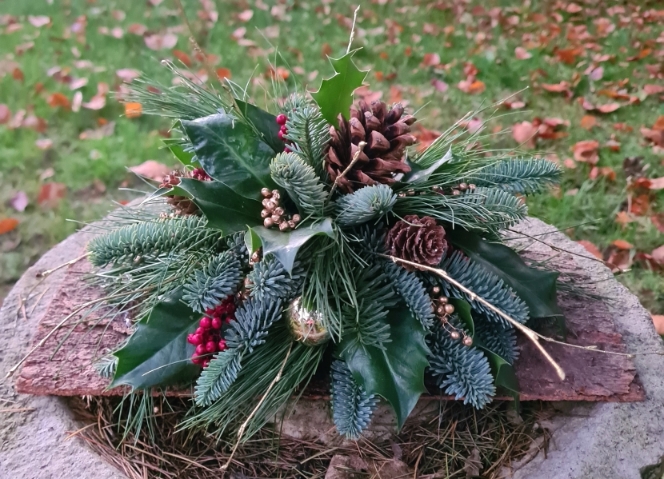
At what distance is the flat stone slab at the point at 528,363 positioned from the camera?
2.63ft

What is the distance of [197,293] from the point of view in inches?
28.5

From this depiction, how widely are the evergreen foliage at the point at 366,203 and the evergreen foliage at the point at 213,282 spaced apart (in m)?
0.17

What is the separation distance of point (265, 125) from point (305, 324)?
30 centimetres

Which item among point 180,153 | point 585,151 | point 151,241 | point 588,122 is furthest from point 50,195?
point 588,122

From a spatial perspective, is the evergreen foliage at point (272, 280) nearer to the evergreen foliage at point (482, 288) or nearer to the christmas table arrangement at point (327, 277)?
the christmas table arrangement at point (327, 277)

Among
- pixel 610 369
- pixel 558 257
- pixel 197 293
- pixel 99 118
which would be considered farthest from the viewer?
pixel 99 118

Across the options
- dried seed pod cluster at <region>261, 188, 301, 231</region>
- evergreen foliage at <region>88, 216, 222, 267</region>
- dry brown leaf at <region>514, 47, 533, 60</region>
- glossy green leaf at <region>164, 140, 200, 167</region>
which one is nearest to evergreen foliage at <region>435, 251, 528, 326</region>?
dried seed pod cluster at <region>261, 188, 301, 231</region>

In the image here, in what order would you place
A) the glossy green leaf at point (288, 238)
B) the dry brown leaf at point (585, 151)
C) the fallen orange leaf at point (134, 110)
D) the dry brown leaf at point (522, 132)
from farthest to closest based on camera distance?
the dry brown leaf at point (522, 132), the dry brown leaf at point (585, 151), the fallen orange leaf at point (134, 110), the glossy green leaf at point (288, 238)

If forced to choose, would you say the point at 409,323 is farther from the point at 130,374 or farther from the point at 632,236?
the point at 632,236

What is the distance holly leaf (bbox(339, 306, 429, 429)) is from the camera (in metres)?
0.71

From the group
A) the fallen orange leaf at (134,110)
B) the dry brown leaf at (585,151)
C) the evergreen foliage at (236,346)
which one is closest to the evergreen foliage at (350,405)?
the evergreen foliage at (236,346)

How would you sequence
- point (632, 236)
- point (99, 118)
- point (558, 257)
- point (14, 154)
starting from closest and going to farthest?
point (558, 257), point (632, 236), point (14, 154), point (99, 118)

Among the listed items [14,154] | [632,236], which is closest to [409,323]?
[632,236]

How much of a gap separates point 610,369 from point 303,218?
1.67 feet
